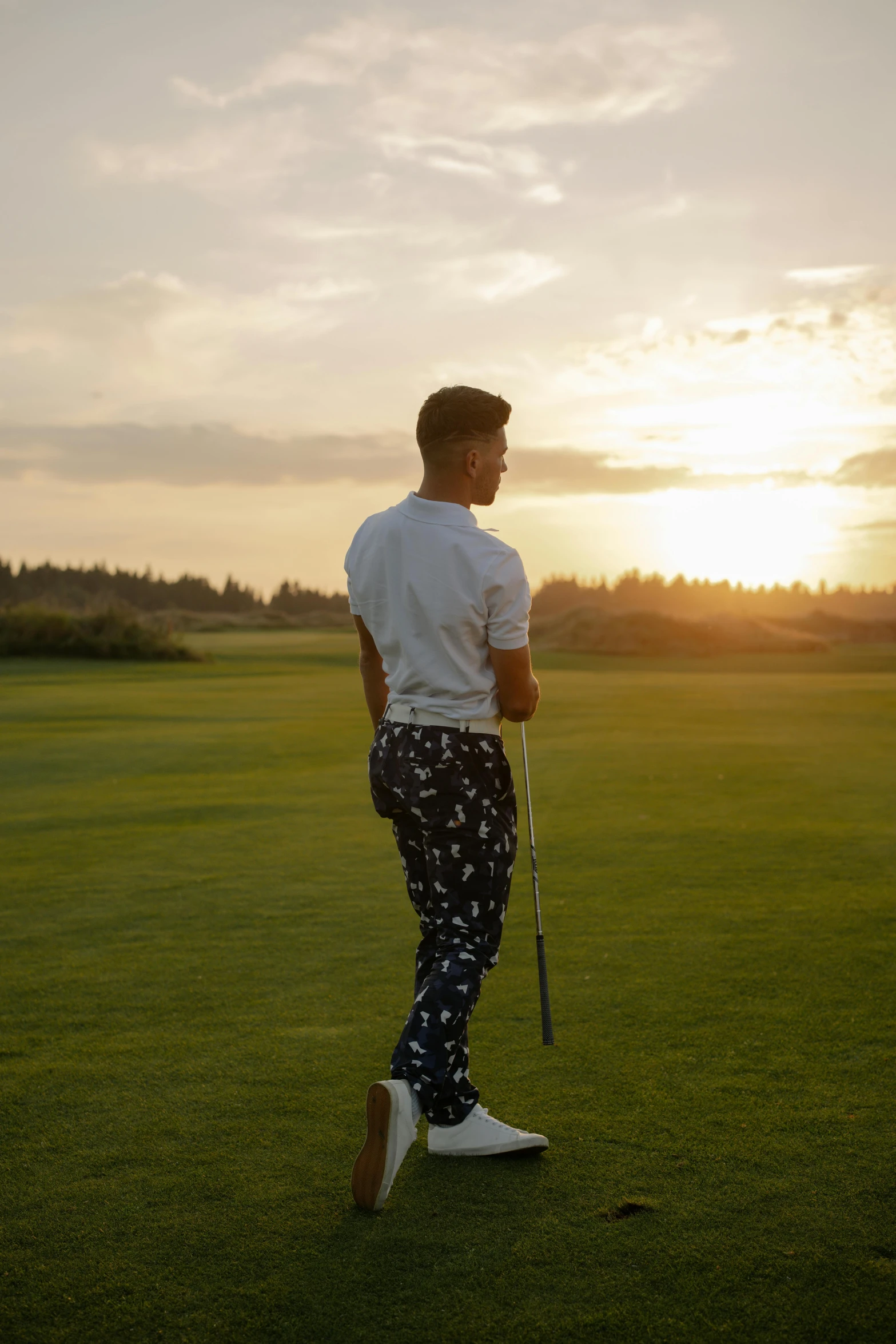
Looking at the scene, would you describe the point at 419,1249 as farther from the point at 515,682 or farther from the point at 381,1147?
the point at 515,682

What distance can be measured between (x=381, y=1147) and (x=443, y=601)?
144cm

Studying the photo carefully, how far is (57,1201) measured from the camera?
292 cm

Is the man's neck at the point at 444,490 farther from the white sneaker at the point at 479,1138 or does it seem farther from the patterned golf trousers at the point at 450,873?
the white sneaker at the point at 479,1138

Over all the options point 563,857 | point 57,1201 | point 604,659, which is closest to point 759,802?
point 563,857

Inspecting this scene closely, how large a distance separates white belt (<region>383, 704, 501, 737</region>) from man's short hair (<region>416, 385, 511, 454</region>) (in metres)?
0.76

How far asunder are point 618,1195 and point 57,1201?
58.1 inches

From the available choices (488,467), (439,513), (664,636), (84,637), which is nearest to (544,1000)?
(439,513)

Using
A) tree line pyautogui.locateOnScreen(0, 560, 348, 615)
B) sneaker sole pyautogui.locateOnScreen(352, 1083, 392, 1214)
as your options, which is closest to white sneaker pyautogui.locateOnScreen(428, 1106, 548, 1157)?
sneaker sole pyautogui.locateOnScreen(352, 1083, 392, 1214)

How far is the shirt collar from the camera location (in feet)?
10.2

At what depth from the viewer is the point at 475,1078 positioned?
374 cm

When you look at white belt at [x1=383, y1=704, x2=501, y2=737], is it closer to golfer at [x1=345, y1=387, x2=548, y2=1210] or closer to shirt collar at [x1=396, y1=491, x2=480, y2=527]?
golfer at [x1=345, y1=387, x2=548, y2=1210]

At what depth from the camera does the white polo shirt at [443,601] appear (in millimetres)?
3033

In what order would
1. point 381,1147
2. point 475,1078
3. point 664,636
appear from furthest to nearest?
point 664,636 → point 475,1078 → point 381,1147

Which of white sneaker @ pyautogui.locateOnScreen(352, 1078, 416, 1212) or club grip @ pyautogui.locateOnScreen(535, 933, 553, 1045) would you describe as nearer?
white sneaker @ pyautogui.locateOnScreen(352, 1078, 416, 1212)
